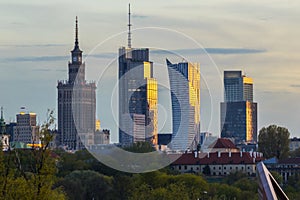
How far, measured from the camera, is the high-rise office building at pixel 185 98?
436ft

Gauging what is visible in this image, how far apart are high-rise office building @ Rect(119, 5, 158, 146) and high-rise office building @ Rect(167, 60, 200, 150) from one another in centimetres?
715

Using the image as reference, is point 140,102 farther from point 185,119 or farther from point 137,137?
point 185,119

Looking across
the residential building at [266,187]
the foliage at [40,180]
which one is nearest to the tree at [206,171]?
the foliage at [40,180]

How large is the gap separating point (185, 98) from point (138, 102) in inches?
1866

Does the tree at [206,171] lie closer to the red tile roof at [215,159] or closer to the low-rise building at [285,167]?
the red tile roof at [215,159]

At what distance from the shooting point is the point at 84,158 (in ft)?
583

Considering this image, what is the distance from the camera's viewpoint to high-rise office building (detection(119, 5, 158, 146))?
535 feet

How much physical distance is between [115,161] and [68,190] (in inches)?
1643

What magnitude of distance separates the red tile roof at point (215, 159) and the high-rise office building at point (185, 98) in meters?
25.4

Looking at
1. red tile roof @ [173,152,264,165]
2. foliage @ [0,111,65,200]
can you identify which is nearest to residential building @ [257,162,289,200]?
foliage @ [0,111,65,200]

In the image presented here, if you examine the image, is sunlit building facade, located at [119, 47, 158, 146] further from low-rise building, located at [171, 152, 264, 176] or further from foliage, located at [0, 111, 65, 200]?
foliage, located at [0, 111, 65, 200]

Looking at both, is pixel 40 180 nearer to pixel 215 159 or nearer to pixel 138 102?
pixel 215 159

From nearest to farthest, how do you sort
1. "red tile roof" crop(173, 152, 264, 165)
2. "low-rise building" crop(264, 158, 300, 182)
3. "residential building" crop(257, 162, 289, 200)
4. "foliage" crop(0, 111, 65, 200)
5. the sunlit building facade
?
"residential building" crop(257, 162, 289, 200), "foliage" crop(0, 111, 65, 200), the sunlit building facade, "low-rise building" crop(264, 158, 300, 182), "red tile roof" crop(173, 152, 264, 165)

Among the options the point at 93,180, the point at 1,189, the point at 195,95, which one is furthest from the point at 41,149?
the point at 195,95
